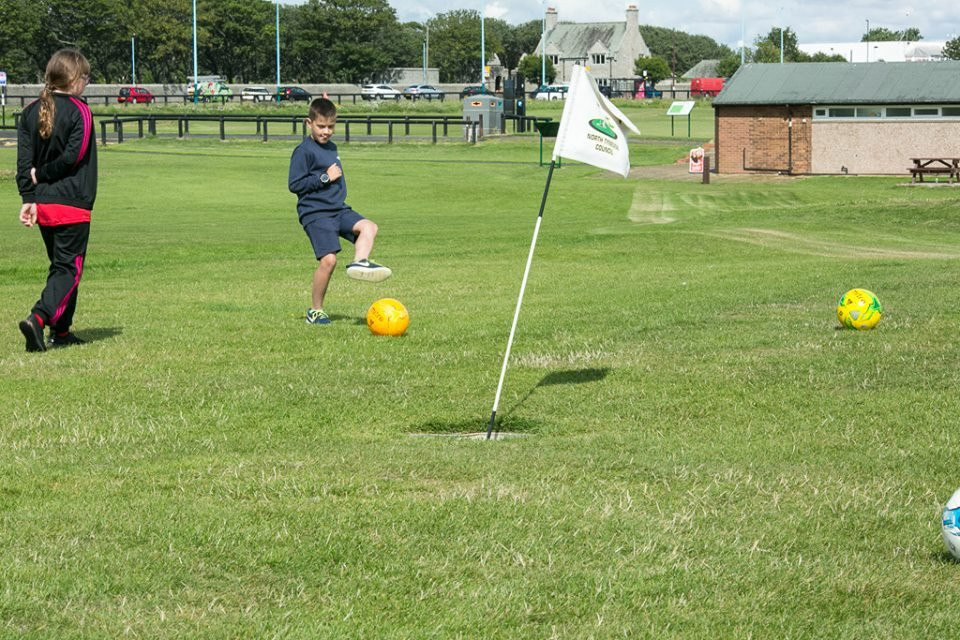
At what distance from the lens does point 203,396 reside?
7961 mm

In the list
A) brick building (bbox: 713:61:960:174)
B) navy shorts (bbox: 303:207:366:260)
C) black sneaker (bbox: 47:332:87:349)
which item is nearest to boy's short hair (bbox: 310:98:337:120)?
navy shorts (bbox: 303:207:366:260)

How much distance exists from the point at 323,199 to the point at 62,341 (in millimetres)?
2371

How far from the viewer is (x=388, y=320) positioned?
10.5m

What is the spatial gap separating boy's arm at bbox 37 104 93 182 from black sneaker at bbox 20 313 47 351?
100 centimetres

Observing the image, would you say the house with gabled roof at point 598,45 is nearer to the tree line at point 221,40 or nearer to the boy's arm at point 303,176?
the tree line at point 221,40

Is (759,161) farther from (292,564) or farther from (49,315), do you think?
(292,564)

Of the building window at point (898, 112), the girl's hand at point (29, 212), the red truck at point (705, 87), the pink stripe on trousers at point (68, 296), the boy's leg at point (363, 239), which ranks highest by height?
the red truck at point (705, 87)

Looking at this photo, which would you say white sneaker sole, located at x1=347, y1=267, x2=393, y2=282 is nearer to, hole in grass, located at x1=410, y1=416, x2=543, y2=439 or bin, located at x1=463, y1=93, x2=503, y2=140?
hole in grass, located at x1=410, y1=416, x2=543, y2=439

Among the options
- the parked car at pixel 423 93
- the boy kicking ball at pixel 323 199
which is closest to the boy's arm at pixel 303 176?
the boy kicking ball at pixel 323 199

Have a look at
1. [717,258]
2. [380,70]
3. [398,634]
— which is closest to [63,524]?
[398,634]

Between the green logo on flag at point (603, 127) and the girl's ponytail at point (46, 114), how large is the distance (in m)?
3.92

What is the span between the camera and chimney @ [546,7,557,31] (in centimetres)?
18112

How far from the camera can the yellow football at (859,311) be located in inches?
415

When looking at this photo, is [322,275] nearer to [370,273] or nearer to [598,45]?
[370,273]
